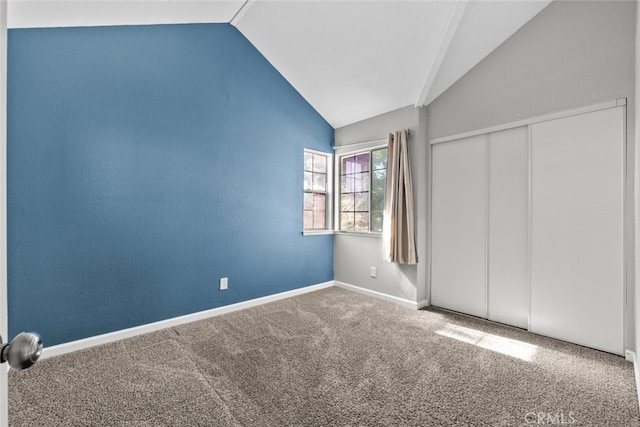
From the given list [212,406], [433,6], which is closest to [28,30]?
[212,406]

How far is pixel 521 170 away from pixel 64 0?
3783 mm

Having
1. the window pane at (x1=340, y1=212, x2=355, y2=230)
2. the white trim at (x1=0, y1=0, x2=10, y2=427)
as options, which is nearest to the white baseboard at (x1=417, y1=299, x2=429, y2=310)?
the window pane at (x1=340, y1=212, x2=355, y2=230)

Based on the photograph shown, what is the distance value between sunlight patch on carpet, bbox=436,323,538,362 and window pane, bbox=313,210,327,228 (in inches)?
84.6

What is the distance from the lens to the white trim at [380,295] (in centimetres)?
348

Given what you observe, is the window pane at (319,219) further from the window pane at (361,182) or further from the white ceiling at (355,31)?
the white ceiling at (355,31)

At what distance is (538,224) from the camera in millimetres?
2713

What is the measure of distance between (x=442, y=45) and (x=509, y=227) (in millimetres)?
1835

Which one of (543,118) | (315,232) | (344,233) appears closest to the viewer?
(543,118)

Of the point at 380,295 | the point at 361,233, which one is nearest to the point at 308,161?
the point at 361,233

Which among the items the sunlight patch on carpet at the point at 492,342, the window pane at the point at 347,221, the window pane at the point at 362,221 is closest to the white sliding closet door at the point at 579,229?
the sunlight patch on carpet at the point at 492,342

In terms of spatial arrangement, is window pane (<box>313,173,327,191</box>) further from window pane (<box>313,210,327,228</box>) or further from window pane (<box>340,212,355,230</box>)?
window pane (<box>340,212,355,230</box>)

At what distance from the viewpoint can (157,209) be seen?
2.79m

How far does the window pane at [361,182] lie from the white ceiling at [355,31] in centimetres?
86

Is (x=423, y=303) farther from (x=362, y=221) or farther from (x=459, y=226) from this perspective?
(x=362, y=221)
